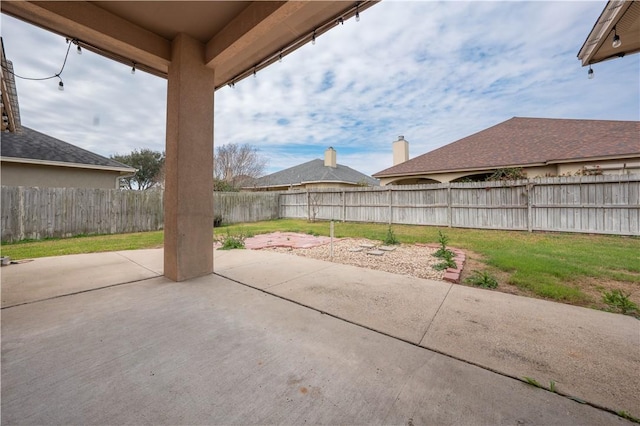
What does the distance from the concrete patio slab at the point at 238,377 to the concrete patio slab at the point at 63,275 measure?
0.65 m

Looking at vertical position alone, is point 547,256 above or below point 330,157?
below

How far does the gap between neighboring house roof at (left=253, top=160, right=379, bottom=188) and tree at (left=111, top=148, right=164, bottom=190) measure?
10238mm

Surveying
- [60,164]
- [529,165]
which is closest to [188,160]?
[60,164]

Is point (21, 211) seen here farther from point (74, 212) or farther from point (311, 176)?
point (311, 176)

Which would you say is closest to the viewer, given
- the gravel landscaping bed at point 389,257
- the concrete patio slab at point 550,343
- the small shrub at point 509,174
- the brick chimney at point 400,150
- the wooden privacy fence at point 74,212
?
the concrete patio slab at point 550,343

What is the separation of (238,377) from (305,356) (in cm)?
45

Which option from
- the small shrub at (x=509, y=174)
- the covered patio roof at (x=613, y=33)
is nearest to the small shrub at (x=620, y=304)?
the covered patio roof at (x=613, y=33)

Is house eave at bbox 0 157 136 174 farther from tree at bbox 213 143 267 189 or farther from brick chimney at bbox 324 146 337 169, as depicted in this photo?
brick chimney at bbox 324 146 337 169

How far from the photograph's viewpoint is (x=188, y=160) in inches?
127

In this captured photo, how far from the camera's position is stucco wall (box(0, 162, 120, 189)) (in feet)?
27.6

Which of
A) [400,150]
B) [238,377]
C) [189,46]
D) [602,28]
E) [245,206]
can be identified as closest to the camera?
[238,377]

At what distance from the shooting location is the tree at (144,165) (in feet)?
77.2

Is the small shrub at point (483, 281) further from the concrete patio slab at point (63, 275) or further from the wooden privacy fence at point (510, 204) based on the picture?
the wooden privacy fence at point (510, 204)

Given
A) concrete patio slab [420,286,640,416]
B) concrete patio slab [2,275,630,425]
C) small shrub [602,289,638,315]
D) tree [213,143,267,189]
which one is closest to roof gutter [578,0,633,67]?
small shrub [602,289,638,315]
